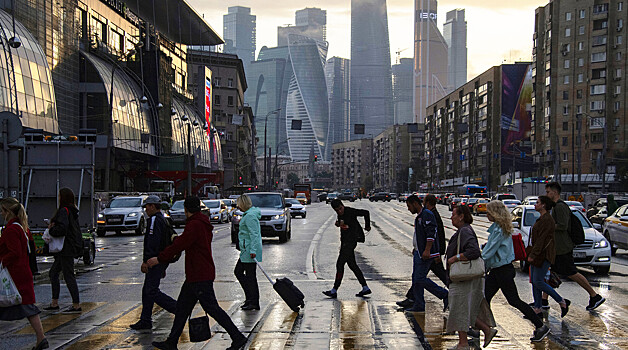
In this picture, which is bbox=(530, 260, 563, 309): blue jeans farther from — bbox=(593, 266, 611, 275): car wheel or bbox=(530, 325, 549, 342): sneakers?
bbox=(593, 266, 611, 275): car wheel

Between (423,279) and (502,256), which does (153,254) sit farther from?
(502,256)

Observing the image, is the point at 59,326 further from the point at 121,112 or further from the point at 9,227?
the point at 121,112

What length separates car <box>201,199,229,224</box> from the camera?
141 feet

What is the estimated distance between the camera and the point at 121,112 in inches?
2377

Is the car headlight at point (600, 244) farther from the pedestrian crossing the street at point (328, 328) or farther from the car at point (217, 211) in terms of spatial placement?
the car at point (217, 211)

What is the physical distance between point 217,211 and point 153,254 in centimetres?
3487

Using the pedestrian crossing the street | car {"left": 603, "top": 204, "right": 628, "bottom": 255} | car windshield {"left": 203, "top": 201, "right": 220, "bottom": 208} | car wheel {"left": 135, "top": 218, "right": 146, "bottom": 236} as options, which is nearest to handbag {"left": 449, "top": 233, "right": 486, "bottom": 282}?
the pedestrian crossing the street

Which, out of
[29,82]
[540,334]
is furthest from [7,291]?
[29,82]

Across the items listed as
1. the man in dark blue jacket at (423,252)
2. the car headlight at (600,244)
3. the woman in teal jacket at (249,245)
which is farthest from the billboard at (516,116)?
the woman in teal jacket at (249,245)

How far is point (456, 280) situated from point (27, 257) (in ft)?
15.6

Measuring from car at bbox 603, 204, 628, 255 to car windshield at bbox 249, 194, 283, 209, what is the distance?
438 inches

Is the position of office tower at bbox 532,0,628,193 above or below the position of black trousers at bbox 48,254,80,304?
above

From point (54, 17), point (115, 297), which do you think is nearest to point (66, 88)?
point (54, 17)

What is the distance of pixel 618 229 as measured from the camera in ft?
70.6
